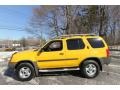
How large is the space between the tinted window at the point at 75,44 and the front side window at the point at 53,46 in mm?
372

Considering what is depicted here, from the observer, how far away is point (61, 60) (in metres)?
11.1

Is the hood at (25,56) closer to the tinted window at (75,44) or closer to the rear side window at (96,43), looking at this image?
the tinted window at (75,44)

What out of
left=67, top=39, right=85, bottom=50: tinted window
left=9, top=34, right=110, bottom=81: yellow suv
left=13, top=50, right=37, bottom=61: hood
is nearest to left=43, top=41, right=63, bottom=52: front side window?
left=9, top=34, right=110, bottom=81: yellow suv

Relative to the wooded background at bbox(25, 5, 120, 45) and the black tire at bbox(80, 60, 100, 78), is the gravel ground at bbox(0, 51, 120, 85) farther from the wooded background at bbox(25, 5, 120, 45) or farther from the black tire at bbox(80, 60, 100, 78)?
the wooded background at bbox(25, 5, 120, 45)

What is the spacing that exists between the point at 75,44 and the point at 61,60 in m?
0.96

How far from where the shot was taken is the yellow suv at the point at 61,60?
11016 mm

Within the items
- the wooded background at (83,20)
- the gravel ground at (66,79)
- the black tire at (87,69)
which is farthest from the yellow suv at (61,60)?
the wooded background at (83,20)

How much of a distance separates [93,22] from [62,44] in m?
40.6

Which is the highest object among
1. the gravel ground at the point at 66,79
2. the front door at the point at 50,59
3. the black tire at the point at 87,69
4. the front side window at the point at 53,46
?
the front side window at the point at 53,46

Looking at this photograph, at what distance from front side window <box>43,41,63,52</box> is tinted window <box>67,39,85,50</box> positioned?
37 centimetres

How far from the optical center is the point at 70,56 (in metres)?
11.1

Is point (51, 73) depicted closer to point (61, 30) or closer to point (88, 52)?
point (88, 52)

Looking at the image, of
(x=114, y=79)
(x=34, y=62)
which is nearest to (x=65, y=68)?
(x=34, y=62)

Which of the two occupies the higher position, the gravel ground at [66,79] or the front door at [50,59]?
the front door at [50,59]
